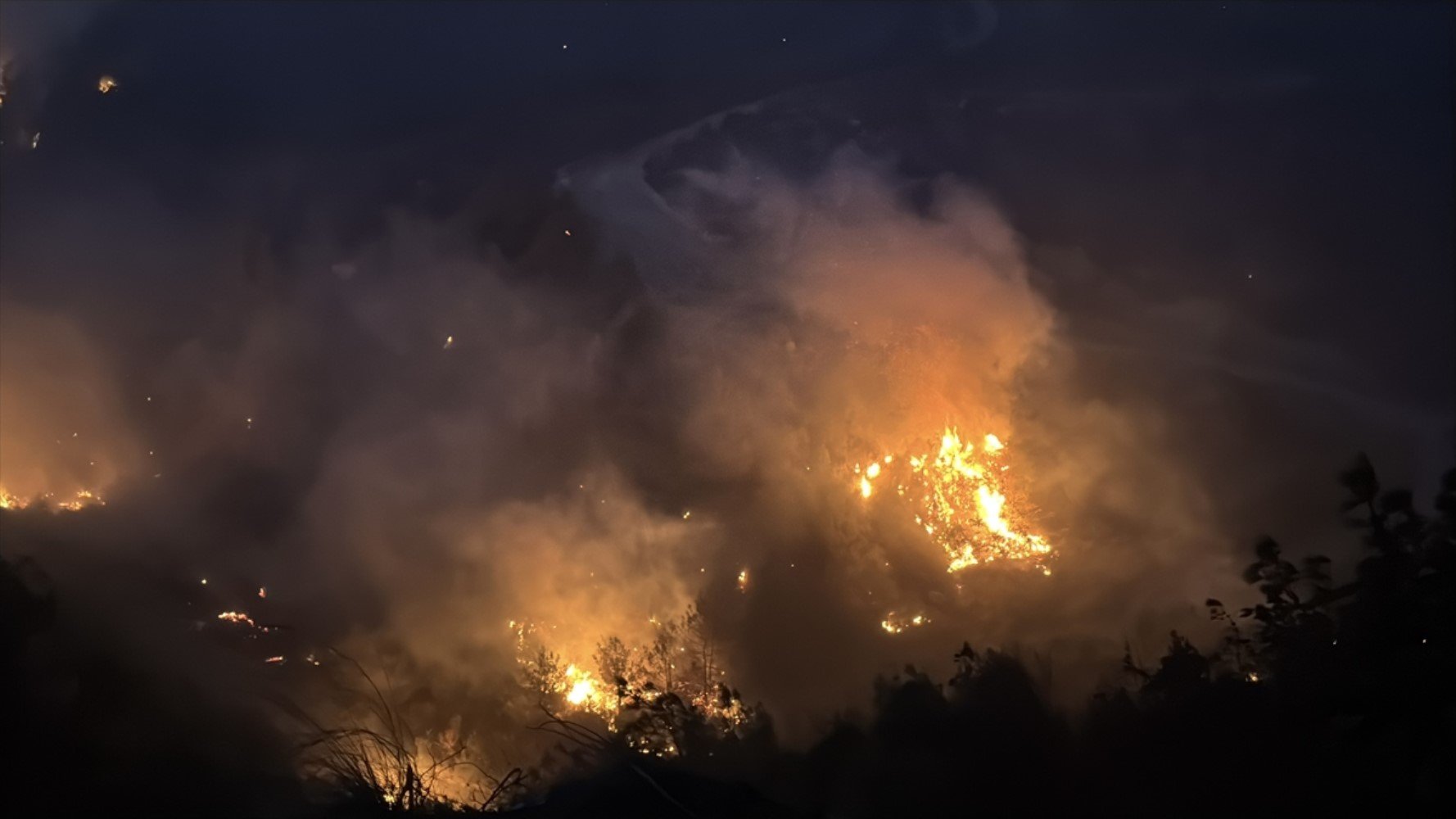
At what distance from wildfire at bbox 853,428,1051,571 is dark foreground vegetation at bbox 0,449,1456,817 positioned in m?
0.45

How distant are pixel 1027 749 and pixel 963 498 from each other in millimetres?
1077

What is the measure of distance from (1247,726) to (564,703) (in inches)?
114

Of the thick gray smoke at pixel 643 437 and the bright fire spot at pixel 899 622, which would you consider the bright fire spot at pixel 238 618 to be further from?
the bright fire spot at pixel 899 622

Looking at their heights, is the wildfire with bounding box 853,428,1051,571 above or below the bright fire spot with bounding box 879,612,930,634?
above

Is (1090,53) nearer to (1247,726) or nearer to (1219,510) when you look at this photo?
(1219,510)

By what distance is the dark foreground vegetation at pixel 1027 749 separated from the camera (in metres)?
3.96

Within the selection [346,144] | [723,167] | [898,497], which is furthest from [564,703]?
[346,144]

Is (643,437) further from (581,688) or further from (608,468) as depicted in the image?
(581,688)

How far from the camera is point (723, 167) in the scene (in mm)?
4754

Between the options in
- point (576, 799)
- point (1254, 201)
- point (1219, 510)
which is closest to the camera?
point (576, 799)

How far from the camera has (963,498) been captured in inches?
168

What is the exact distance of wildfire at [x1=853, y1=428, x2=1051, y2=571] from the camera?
421cm

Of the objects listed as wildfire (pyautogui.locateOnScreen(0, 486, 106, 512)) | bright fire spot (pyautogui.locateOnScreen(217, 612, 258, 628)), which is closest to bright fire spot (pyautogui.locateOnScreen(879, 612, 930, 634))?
bright fire spot (pyautogui.locateOnScreen(217, 612, 258, 628))

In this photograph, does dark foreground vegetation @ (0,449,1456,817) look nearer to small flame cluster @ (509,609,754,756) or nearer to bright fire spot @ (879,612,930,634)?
small flame cluster @ (509,609,754,756)
